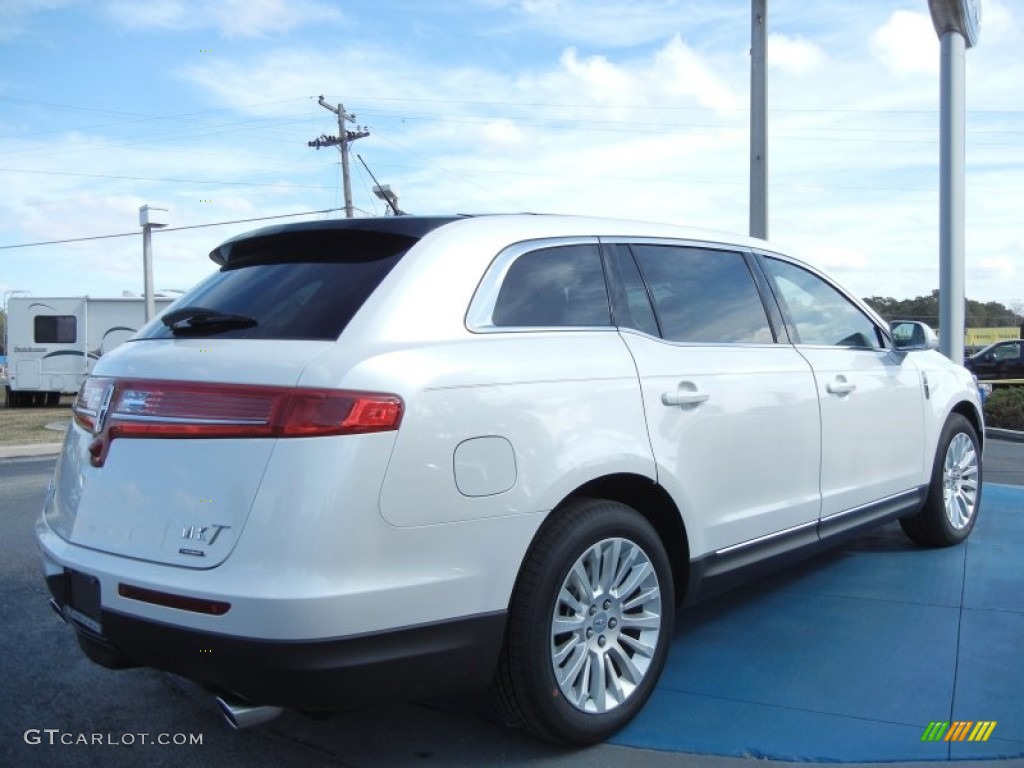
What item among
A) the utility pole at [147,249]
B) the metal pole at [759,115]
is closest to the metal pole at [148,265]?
the utility pole at [147,249]

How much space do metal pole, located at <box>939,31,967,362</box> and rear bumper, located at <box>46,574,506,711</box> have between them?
9.48m

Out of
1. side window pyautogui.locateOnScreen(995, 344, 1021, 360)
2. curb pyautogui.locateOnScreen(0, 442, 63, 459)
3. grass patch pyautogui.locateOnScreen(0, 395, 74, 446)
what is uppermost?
side window pyautogui.locateOnScreen(995, 344, 1021, 360)

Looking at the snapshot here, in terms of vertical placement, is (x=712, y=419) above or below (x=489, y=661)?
above

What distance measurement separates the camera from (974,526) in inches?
246

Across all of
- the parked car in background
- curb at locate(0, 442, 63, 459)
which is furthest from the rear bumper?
the parked car in background

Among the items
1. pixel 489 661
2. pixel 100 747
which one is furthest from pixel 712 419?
pixel 100 747

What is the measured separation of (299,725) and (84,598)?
0.99 metres

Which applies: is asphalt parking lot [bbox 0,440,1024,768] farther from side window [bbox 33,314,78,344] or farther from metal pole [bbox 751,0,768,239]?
side window [bbox 33,314,78,344]

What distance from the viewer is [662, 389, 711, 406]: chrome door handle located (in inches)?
134

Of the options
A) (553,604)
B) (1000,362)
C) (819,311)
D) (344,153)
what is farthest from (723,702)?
(344,153)

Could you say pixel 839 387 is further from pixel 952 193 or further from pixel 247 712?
pixel 952 193

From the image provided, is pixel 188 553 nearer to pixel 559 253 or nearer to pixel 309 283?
pixel 309 283

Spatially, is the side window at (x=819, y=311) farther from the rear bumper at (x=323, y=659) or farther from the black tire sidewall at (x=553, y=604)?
the rear bumper at (x=323, y=659)

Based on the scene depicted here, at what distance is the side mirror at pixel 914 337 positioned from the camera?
17.1ft
